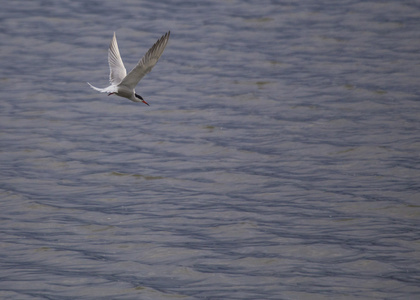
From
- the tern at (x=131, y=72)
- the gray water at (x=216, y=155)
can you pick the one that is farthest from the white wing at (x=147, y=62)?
the gray water at (x=216, y=155)

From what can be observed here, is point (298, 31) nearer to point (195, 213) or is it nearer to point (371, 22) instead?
point (371, 22)

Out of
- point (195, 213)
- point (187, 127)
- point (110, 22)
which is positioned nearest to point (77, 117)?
point (187, 127)

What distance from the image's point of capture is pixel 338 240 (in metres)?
9.99

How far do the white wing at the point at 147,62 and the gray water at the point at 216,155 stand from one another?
5.23 feet

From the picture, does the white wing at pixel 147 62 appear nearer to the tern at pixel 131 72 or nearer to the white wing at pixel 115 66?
the tern at pixel 131 72

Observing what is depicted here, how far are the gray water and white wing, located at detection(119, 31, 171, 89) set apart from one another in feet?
5.23

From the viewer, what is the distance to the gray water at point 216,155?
926cm

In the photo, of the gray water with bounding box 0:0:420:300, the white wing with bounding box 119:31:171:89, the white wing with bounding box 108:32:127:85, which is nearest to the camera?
the gray water with bounding box 0:0:420:300

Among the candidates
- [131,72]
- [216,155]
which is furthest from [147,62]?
[216,155]

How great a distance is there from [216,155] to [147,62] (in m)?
2.87

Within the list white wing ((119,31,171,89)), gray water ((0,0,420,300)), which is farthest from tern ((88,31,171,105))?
gray water ((0,0,420,300))

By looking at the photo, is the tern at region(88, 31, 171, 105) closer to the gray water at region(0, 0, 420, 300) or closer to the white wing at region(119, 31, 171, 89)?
the white wing at region(119, 31, 171, 89)

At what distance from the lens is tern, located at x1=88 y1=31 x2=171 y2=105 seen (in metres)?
10.4

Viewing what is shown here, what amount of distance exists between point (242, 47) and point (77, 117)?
4.89m
